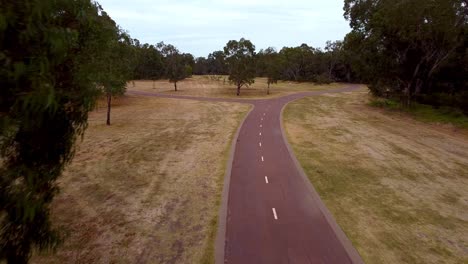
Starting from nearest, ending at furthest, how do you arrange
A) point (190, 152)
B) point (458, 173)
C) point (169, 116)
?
point (458, 173) → point (190, 152) → point (169, 116)

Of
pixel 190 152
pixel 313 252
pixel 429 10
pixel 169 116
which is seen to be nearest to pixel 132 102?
pixel 169 116

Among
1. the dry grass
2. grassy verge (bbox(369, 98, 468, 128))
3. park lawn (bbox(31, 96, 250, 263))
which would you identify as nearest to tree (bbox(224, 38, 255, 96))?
the dry grass

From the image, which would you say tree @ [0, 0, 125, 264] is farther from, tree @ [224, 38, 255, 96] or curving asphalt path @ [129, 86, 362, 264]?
tree @ [224, 38, 255, 96]

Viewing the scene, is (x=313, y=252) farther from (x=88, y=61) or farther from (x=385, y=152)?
(x=385, y=152)

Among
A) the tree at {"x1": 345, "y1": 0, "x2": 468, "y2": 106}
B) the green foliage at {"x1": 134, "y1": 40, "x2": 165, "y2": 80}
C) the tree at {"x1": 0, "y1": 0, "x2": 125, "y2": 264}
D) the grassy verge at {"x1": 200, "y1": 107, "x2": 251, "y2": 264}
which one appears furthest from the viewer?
the green foliage at {"x1": 134, "y1": 40, "x2": 165, "y2": 80}

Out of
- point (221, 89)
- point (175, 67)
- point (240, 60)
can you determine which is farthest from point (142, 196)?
point (221, 89)

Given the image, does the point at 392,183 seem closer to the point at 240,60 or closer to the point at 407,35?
the point at 407,35

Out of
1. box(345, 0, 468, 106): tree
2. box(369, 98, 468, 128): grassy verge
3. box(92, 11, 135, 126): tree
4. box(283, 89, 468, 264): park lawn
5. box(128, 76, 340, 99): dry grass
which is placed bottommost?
box(283, 89, 468, 264): park lawn
